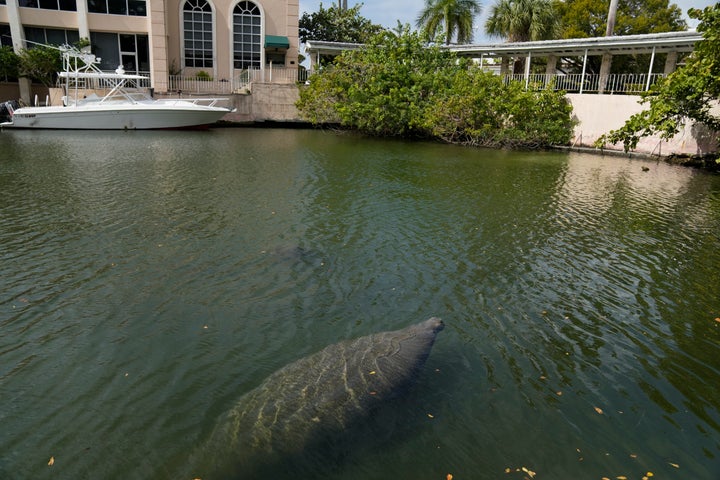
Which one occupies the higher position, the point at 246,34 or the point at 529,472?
the point at 246,34

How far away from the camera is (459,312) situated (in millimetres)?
6801

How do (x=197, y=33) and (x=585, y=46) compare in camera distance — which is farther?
(x=197, y=33)

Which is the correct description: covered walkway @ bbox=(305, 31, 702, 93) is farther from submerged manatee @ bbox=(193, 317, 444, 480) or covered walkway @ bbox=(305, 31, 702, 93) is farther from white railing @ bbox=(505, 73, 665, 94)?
submerged manatee @ bbox=(193, 317, 444, 480)

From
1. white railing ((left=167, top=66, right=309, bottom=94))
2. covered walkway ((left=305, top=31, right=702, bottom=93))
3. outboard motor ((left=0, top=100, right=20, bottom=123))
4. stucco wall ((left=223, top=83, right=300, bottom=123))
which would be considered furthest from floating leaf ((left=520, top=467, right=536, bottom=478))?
outboard motor ((left=0, top=100, right=20, bottom=123))

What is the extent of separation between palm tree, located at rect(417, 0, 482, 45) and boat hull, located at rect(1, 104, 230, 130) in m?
20.0

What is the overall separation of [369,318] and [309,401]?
223 centimetres

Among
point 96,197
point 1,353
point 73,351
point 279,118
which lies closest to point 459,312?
point 73,351

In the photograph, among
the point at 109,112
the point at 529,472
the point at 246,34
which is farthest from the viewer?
the point at 246,34

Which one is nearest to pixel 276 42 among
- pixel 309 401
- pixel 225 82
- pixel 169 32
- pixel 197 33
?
pixel 225 82

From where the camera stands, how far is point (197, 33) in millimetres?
34375

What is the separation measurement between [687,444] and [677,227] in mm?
8294

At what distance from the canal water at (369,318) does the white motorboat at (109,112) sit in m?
13.8

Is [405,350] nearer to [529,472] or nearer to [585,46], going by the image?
[529,472]

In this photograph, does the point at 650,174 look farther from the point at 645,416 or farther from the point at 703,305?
the point at 645,416
